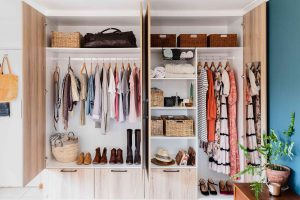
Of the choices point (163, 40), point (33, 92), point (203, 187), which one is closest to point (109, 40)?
point (163, 40)

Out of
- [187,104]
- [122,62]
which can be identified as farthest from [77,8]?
[187,104]

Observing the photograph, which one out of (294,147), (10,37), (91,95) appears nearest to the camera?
(294,147)

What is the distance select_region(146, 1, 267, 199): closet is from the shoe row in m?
0.06

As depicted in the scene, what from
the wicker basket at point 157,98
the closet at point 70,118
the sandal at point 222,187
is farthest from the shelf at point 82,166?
the sandal at point 222,187

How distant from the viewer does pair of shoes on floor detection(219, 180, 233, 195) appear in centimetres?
320

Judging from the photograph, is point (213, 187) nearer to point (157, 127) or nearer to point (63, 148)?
point (157, 127)

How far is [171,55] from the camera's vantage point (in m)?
3.05

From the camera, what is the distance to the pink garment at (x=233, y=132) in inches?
122

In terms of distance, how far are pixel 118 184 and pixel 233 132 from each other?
60.9 inches

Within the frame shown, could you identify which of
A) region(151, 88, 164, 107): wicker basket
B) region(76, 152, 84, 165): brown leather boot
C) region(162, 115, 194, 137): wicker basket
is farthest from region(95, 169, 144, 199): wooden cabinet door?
region(151, 88, 164, 107): wicker basket

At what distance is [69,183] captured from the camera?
312cm

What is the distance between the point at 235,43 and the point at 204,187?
1.86m

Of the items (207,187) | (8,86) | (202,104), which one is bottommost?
(207,187)

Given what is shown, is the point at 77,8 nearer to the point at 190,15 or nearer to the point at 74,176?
the point at 190,15
